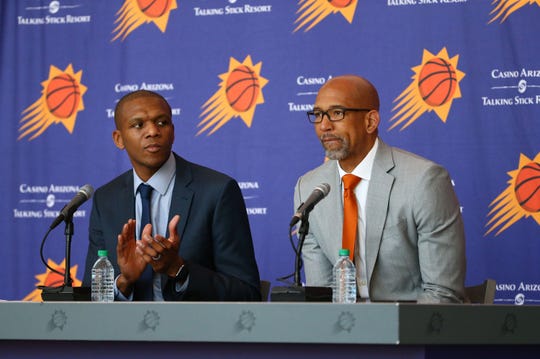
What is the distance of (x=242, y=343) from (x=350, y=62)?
3.33 metres

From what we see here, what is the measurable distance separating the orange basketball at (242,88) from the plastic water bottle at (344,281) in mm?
2506

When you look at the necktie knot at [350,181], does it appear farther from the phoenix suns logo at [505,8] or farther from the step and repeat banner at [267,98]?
the phoenix suns logo at [505,8]

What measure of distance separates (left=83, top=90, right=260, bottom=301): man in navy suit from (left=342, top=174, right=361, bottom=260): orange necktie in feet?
1.36

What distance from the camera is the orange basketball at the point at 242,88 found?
579 centimetres

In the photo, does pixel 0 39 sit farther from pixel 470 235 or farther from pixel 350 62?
pixel 470 235

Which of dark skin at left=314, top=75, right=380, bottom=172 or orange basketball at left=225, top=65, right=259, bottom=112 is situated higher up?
orange basketball at left=225, top=65, right=259, bottom=112

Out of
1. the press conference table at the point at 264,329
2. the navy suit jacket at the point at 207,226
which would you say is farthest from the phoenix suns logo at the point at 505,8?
the press conference table at the point at 264,329

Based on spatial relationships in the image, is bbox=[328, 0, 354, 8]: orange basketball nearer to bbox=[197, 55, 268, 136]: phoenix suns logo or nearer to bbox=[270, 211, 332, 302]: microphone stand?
bbox=[197, 55, 268, 136]: phoenix suns logo

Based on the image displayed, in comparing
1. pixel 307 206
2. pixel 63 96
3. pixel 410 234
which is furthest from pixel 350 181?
pixel 63 96

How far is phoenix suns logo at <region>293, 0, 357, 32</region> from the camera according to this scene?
5.64 meters

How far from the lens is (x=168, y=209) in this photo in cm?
393

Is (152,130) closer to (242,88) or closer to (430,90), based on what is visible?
(242,88)

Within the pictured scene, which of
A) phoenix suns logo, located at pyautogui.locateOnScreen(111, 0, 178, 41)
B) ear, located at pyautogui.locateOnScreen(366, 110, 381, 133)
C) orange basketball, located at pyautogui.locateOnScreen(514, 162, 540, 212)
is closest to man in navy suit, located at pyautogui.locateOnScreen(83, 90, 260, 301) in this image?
ear, located at pyautogui.locateOnScreen(366, 110, 381, 133)

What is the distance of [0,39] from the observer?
6.30m
